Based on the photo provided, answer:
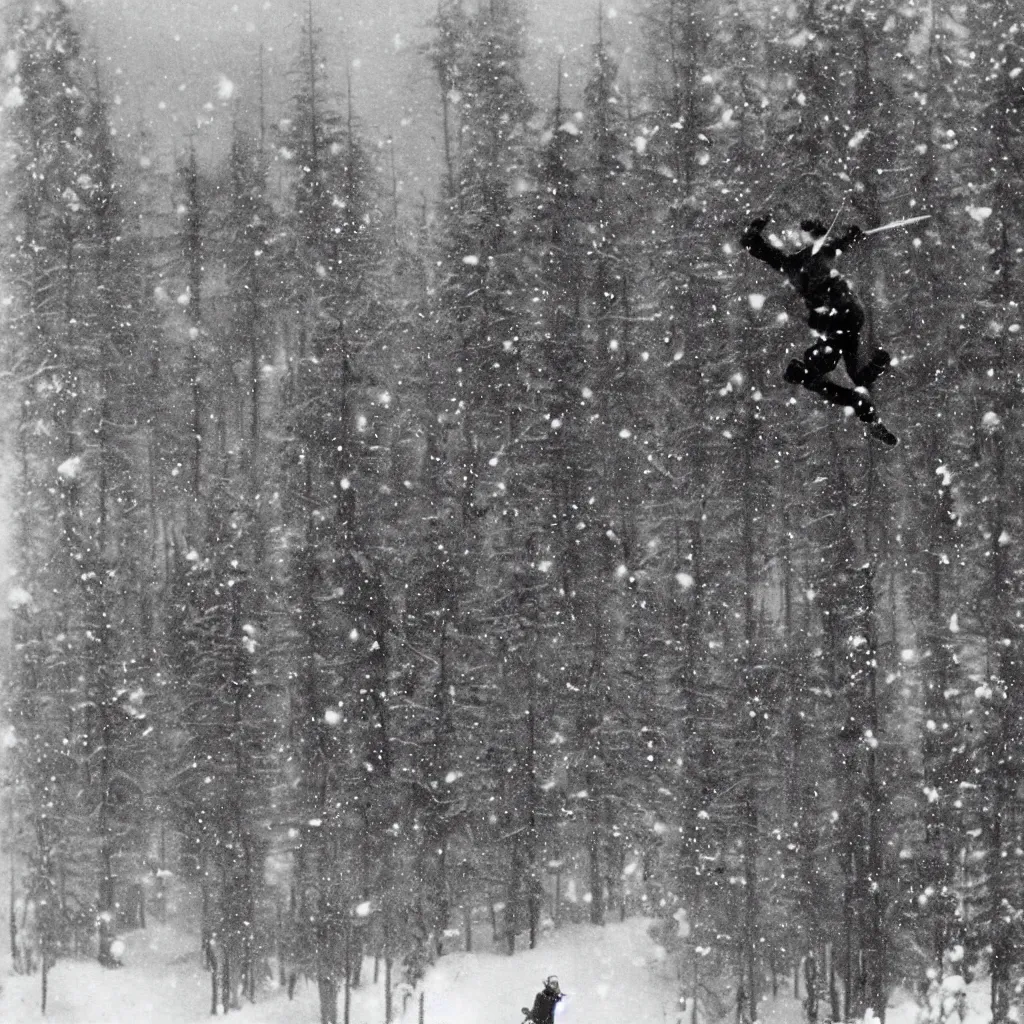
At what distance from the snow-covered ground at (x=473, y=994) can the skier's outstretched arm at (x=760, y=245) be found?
15380mm

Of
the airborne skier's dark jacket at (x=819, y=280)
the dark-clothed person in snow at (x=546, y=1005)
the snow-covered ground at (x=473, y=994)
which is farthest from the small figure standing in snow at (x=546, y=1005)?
the airborne skier's dark jacket at (x=819, y=280)

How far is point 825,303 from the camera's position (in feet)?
26.8

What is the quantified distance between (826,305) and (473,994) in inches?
662

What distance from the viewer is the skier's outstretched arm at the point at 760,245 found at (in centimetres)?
811

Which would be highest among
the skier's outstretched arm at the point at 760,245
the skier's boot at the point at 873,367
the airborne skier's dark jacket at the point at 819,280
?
the skier's outstretched arm at the point at 760,245

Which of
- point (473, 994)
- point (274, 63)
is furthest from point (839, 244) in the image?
point (274, 63)

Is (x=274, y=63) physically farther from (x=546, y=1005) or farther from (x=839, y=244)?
(x=839, y=244)

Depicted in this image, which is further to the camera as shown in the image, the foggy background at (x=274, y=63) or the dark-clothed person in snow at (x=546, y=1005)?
the foggy background at (x=274, y=63)

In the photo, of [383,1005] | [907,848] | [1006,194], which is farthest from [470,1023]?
[1006,194]

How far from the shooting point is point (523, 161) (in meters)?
24.5

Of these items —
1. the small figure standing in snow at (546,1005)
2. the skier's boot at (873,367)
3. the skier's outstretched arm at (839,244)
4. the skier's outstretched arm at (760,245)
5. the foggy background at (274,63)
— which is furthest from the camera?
the foggy background at (274,63)

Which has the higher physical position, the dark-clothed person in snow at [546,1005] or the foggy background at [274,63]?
the foggy background at [274,63]

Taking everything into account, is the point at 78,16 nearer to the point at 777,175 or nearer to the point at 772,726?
the point at 777,175

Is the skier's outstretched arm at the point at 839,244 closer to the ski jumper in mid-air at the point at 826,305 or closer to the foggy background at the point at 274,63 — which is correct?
the ski jumper in mid-air at the point at 826,305
